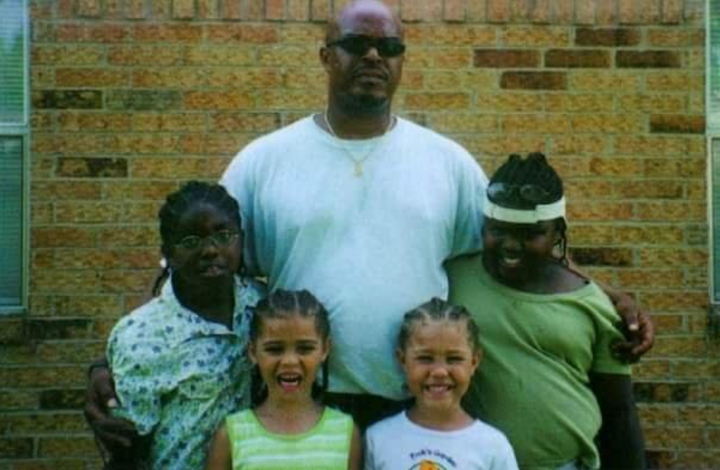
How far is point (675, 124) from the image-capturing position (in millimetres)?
5023

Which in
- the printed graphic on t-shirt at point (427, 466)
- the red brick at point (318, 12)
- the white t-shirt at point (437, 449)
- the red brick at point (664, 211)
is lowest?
the printed graphic on t-shirt at point (427, 466)

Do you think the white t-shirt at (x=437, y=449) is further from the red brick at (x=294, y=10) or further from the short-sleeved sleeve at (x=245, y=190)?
the red brick at (x=294, y=10)

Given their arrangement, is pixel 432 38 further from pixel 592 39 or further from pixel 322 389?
pixel 322 389

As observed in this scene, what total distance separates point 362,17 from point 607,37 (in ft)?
6.38

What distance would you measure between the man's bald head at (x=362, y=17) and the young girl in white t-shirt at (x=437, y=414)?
82 cm

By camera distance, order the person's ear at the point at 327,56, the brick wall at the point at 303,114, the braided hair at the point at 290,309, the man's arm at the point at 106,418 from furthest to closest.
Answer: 1. the brick wall at the point at 303,114
2. the person's ear at the point at 327,56
3. the braided hair at the point at 290,309
4. the man's arm at the point at 106,418

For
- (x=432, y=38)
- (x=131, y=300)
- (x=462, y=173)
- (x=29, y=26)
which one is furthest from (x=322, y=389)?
(x=29, y=26)

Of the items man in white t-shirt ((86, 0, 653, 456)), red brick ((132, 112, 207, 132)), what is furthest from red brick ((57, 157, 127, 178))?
man in white t-shirt ((86, 0, 653, 456))

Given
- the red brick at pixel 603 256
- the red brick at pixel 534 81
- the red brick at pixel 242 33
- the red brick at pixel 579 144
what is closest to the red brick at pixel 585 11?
the red brick at pixel 534 81

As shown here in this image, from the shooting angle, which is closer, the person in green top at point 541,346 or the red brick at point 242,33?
the person in green top at point 541,346

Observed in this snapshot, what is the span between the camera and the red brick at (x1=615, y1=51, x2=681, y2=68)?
502 centimetres

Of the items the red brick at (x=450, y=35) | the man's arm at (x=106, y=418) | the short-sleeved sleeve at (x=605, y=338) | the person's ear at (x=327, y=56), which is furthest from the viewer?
the red brick at (x=450, y=35)

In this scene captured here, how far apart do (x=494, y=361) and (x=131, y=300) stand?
6.58ft

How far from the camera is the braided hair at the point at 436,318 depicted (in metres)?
3.26
